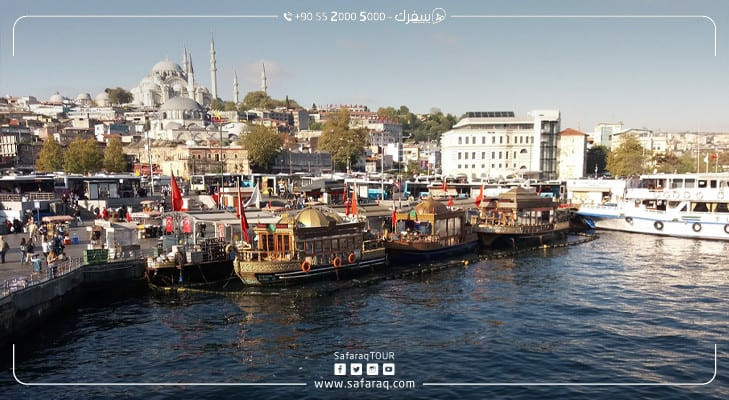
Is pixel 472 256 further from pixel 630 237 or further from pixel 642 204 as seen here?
pixel 642 204

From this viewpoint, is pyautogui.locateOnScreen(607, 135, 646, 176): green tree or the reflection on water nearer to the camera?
the reflection on water

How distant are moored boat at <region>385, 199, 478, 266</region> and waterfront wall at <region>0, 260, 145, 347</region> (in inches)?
564

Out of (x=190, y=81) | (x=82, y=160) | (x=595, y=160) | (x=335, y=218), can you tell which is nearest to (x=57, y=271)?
(x=335, y=218)

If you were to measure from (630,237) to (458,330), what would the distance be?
102 ft

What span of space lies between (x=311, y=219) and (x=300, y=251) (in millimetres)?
1792

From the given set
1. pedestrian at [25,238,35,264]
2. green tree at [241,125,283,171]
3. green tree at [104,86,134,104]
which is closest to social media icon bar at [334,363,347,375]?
pedestrian at [25,238,35,264]

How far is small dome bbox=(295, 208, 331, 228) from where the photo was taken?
26.2 metres

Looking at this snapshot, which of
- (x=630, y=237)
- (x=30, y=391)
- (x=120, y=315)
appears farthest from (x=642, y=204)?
(x=30, y=391)

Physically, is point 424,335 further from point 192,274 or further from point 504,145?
point 504,145

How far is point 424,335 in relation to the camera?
60.1ft

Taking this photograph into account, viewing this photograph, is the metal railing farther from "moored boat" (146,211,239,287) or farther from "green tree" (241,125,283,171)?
"green tree" (241,125,283,171)

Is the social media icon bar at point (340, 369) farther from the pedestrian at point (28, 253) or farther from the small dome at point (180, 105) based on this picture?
the small dome at point (180, 105)

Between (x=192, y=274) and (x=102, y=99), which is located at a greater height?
(x=102, y=99)

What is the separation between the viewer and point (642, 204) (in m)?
48.0
